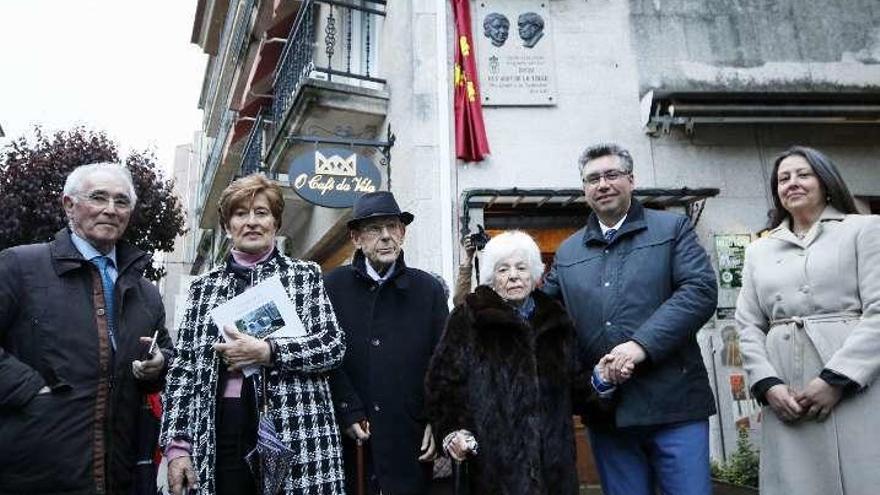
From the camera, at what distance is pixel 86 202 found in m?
2.93

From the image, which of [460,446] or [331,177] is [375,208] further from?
[331,177]

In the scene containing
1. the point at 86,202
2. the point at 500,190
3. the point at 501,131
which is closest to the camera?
the point at 86,202

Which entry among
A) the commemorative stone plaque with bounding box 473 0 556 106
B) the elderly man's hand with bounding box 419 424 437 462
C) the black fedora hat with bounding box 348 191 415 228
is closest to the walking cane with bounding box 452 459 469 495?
the elderly man's hand with bounding box 419 424 437 462

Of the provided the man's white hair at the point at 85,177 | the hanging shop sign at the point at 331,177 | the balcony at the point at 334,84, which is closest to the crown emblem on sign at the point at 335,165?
the hanging shop sign at the point at 331,177

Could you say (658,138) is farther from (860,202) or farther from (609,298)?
(609,298)

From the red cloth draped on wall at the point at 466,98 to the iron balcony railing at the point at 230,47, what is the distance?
24.1 feet

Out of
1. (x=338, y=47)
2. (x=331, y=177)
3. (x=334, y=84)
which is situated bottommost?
(x=331, y=177)

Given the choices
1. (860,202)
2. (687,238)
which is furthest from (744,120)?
Result: (687,238)

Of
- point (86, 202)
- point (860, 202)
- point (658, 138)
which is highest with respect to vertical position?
point (658, 138)

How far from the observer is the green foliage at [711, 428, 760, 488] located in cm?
581

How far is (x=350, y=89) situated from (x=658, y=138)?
3.78 metres

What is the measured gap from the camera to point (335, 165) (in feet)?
22.5

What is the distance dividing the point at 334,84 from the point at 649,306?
558cm

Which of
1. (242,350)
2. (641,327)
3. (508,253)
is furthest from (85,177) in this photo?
(641,327)
